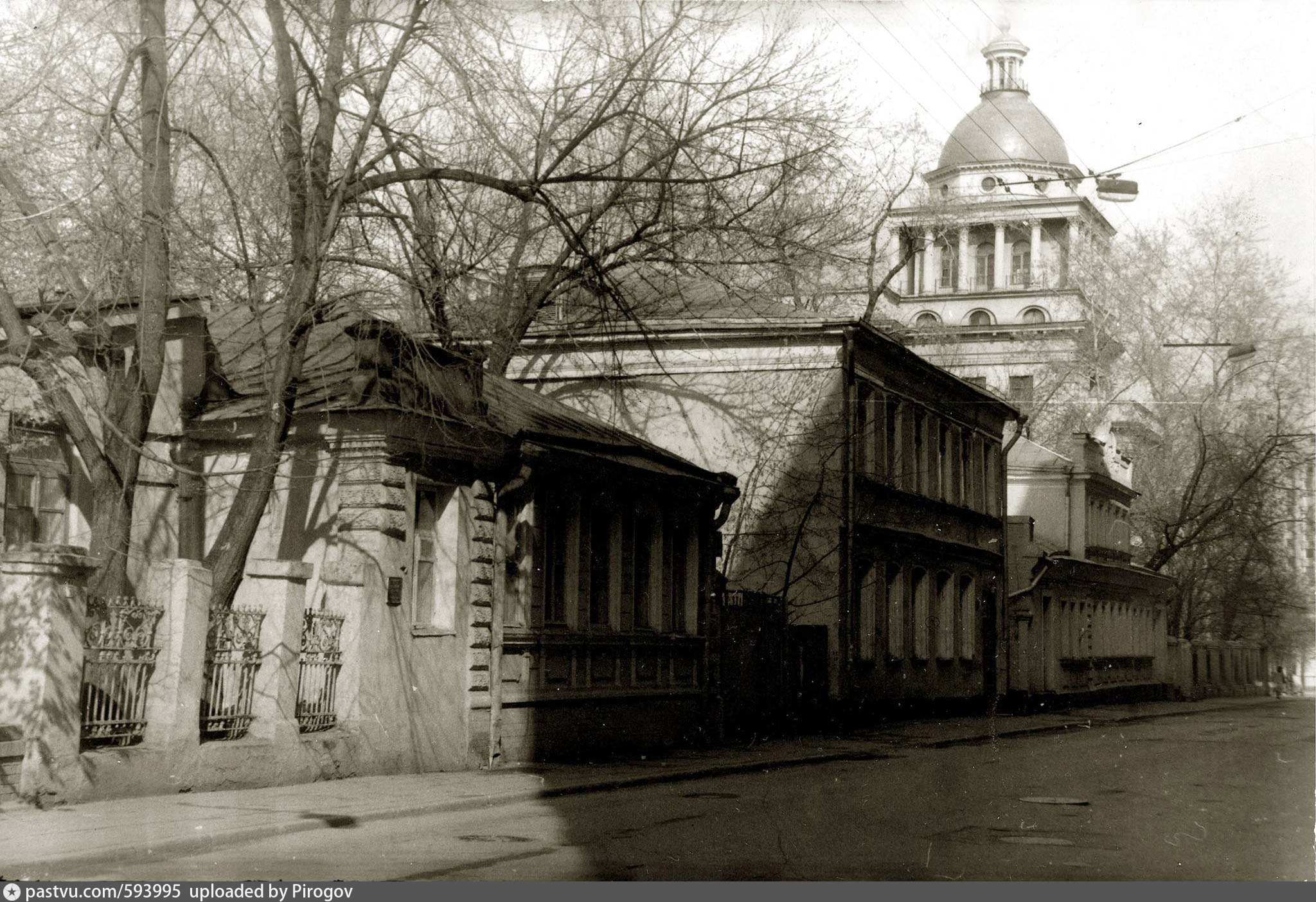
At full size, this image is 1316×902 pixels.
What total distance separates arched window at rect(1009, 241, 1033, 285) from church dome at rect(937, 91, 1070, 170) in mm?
8013

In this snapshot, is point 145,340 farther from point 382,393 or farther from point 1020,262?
point 1020,262

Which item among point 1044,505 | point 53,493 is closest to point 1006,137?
point 1044,505

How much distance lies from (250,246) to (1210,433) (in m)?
34.9

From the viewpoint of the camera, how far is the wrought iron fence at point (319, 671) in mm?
16422

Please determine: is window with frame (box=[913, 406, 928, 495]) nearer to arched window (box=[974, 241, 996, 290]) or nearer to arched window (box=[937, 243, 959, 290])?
arched window (box=[937, 243, 959, 290])

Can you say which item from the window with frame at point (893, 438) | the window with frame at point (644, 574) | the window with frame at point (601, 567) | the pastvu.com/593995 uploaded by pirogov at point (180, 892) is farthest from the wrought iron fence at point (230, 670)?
the window with frame at point (893, 438)

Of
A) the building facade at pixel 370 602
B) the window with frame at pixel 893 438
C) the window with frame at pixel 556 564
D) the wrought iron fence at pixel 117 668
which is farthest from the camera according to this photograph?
the window with frame at pixel 893 438

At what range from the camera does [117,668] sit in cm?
1422

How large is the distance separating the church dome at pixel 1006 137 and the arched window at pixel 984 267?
11824 mm

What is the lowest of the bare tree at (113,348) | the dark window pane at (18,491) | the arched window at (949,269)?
the dark window pane at (18,491)

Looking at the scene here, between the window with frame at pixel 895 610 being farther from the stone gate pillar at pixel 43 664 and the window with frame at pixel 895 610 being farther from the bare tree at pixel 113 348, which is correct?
the stone gate pillar at pixel 43 664

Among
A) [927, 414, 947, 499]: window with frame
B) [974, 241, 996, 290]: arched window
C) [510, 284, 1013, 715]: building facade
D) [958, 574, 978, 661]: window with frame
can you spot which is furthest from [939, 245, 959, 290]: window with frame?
[510, 284, 1013, 715]: building facade

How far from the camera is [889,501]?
32219mm

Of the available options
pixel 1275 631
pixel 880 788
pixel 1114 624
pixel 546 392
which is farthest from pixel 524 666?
pixel 1275 631
